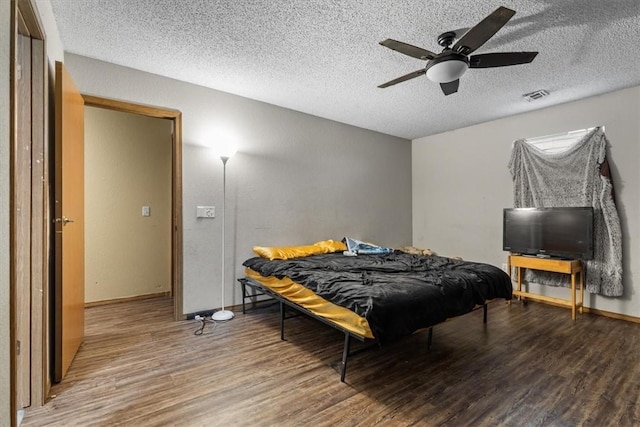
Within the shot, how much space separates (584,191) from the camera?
3.46 m

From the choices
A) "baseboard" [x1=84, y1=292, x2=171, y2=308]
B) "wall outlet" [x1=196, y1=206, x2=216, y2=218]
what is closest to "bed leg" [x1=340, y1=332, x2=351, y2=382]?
"wall outlet" [x1=196, y1=206, x2=216, y2=218]

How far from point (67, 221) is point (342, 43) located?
→ 2.43 m

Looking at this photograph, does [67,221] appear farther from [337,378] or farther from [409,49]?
[409,49]

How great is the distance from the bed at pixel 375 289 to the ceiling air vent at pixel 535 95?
215 cm

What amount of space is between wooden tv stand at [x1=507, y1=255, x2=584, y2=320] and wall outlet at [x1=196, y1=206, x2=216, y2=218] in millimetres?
3761

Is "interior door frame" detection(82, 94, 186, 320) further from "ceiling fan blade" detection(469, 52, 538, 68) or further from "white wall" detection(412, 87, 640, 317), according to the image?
"white wall" detection(412, 87, 640, 317)

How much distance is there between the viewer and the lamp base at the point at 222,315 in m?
3.13

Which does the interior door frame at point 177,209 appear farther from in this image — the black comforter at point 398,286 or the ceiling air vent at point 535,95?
the ceiling air vent at point 535,95

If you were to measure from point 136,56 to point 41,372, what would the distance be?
2.52 m

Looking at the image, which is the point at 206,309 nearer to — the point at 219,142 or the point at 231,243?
the point at 231,243

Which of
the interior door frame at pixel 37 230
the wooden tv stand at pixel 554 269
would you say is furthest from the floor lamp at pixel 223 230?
the wooden tv stand at pixel 554 269

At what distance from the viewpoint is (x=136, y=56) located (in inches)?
105

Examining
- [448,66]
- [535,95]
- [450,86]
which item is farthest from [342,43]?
[535,95]

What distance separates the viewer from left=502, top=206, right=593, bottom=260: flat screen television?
333cm
